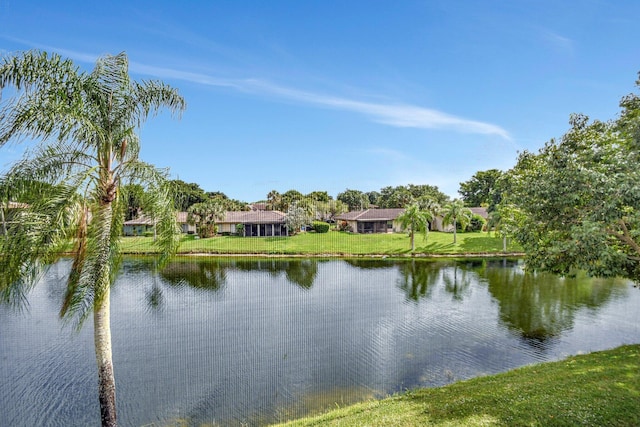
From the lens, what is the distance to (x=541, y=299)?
19.7m

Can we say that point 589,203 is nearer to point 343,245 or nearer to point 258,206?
point 343,245

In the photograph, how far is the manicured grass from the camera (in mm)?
7219

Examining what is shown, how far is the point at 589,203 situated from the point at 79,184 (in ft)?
41.2

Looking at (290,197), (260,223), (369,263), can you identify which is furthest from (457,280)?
(290,197)

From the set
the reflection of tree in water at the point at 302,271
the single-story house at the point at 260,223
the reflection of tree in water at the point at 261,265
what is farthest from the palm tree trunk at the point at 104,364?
the single-story house at the point at 260,223

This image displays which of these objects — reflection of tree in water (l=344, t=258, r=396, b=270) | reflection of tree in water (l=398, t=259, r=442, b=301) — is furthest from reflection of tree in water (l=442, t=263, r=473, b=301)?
reflection of tree in water (l=344, t=258, r=396, b=270)

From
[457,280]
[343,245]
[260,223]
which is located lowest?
[457,280]

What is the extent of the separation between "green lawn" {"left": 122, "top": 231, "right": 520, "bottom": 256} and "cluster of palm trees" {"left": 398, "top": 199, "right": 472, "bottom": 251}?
1.77 metres

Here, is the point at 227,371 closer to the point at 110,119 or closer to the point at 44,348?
the point at 44,348

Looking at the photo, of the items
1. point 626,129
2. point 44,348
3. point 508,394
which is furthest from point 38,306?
point 626,129

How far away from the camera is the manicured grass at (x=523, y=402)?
7.22 metres

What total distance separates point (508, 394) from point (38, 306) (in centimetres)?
2228

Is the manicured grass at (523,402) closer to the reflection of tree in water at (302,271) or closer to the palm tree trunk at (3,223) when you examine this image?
the palm tree trunk at (3,223)

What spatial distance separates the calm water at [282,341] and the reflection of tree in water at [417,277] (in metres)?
0.29
